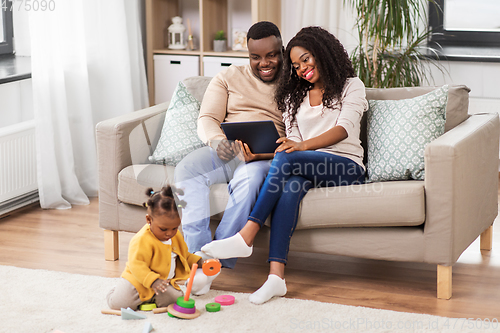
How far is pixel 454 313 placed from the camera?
195 cm

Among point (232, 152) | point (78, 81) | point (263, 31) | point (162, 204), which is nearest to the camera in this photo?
point (162, 204)

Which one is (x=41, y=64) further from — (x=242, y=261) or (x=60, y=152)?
(x=242, y=261)

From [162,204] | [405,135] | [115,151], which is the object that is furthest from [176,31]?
[162,204]

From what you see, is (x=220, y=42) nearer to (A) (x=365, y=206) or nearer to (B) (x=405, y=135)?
(B) (x=405, y=135)

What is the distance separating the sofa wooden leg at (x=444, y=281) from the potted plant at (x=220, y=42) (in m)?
2.24

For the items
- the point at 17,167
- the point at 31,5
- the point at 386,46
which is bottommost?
the point at 17,167

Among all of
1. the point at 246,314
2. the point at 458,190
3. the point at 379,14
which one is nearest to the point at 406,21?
the point at 379,14

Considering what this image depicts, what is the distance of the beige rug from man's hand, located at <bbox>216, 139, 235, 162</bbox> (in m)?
0.51

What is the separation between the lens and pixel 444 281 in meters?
2.05

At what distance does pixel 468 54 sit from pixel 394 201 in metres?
2.04

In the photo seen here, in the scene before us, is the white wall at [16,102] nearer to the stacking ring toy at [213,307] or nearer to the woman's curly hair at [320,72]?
the woman's curly hair at [320,72]

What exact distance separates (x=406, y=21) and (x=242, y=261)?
1668mm

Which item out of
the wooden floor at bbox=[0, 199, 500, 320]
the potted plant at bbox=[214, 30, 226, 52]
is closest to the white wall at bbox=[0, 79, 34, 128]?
the wooden floor at bbox=[0, 199, 500, 320]

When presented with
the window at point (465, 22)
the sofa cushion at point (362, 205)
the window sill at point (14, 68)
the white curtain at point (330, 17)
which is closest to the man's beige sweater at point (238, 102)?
the sofa cushion at point (362, 205)
